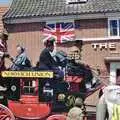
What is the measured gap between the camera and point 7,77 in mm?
12398

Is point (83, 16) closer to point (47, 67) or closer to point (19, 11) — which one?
point (19, 11)

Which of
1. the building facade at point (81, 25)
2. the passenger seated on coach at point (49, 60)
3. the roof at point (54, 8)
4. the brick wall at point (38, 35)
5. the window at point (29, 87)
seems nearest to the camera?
the window at point (29, 87)

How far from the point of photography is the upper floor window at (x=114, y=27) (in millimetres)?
28933

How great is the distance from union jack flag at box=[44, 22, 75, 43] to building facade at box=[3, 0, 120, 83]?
25 centimetres

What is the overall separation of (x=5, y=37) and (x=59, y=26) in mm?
17059

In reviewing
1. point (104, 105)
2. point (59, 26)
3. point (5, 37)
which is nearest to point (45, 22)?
point (59, 26)

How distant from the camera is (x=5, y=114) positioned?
1223 cm

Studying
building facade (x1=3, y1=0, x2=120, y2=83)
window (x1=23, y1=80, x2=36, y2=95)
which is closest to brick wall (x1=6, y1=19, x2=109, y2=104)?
building facade (x1=3, y1=0, x2=120, y2=83)

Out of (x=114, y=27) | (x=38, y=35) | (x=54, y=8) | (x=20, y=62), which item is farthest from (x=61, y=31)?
(x=20, y=62)

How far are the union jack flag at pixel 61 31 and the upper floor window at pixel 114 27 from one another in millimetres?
2034

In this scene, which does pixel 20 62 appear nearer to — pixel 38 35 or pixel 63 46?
pixel 63 46

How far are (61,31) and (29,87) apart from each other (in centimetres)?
1783

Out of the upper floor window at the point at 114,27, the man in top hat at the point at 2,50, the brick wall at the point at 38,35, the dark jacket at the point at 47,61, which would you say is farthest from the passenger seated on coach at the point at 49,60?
the upper floor window at the point at 114,27

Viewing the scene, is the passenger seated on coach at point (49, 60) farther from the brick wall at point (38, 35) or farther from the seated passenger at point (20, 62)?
the brick wall at point (38, 35)
